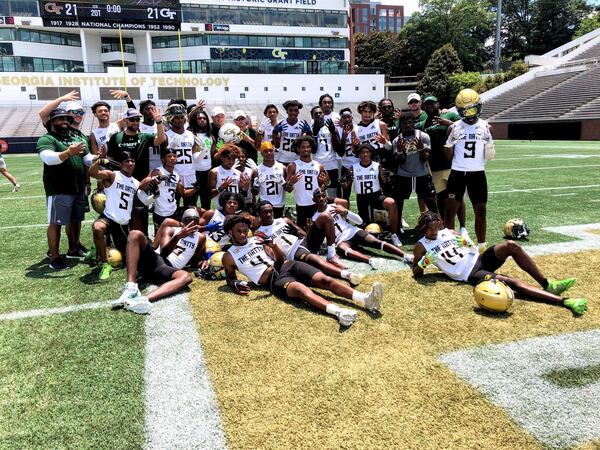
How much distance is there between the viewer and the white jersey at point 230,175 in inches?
269

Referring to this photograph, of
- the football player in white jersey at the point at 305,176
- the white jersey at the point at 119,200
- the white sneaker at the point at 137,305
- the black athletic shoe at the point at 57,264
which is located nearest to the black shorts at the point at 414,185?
the football player in white jersey at the point at 305,176

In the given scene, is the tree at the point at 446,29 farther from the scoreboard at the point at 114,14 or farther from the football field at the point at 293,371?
the football field at the point at 293,371

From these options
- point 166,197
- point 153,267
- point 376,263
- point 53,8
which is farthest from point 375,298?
point 53,8

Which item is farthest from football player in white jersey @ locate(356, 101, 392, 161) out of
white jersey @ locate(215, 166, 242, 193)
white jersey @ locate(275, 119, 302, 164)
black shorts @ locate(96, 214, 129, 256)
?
black shorts @ locate(96, 214, 129, 256)

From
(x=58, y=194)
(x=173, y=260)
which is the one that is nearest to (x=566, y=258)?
(x=173, y=260)

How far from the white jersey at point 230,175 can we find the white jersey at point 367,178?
187 centimetres

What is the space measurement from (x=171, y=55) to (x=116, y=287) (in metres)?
53.1

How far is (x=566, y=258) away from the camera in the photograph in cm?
620

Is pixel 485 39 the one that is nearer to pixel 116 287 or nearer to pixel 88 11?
pixel 88 11

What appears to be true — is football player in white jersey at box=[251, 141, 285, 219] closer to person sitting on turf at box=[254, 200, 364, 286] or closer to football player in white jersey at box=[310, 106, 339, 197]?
person sitting on turf at box=[254, 200, 364, 286]

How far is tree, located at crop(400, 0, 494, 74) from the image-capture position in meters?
67.0

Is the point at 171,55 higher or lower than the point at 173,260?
higher

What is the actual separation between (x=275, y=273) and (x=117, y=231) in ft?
7.96

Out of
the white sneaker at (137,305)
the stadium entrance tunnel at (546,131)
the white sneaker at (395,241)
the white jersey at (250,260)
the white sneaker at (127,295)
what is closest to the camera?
the white sneaker at (137,305)
